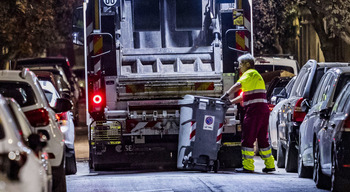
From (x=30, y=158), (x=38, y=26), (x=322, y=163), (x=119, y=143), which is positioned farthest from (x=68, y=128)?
(x=38, y=26)

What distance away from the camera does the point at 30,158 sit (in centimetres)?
743

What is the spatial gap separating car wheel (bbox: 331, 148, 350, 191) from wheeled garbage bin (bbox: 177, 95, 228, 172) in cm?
339

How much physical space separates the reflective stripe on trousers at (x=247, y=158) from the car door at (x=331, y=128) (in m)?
2.44

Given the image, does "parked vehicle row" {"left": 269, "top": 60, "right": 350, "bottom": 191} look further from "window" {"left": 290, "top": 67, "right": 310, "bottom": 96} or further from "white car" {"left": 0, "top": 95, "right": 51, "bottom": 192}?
"white car" {"left": 0, "top": 95, "right": 51, "bottom": 192}

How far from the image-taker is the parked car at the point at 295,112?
46.2 ft

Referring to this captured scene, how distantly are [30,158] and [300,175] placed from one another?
251 inches

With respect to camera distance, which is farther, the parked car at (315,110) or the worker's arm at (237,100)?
the worker's arm at (237,100)

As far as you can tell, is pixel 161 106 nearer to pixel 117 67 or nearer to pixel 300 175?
pixel 117 67

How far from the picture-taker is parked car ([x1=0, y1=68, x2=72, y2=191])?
10523mm

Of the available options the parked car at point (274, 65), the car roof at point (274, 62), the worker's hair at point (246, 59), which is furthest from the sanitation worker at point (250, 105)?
the car roof at point (274, 62)

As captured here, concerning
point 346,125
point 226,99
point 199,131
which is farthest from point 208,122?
point 346,125

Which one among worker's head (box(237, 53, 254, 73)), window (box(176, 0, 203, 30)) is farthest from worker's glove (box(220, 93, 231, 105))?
window (box(176, 0, 203, 30))

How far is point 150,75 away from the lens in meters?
14.1

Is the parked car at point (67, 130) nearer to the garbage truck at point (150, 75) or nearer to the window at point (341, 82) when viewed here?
the garbage truck at point (150, 75)
